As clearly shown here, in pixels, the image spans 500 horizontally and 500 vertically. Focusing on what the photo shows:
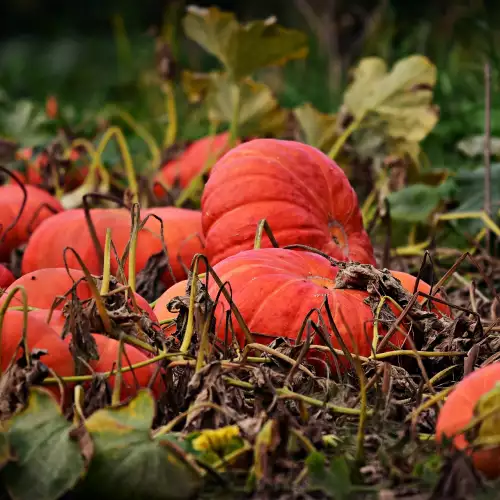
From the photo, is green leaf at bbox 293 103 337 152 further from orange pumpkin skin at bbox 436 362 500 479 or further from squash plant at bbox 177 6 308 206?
orange pumpkin skin at bbox 436 362 500 479

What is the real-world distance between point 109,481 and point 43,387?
0.20 meters

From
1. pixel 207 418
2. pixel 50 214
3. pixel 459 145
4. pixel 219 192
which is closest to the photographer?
pixel 207 418

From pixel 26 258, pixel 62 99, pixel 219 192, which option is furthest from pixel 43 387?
pixel 62 99

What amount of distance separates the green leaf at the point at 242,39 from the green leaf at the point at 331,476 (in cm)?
186

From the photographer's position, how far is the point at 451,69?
16.2 ft

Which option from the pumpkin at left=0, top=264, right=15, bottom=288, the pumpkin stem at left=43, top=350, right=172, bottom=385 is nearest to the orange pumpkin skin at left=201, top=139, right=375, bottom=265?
the pumpkin at left=0, top=264, right=15, bottom=288

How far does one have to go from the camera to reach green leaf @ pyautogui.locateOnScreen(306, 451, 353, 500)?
1.18 m

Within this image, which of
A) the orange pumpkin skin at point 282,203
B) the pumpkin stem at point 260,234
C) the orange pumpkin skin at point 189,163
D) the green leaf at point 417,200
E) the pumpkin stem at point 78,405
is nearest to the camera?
the pumpkin stem at point 78,405

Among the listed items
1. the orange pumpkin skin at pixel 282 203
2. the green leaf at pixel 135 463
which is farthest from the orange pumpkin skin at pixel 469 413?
the orange pumpkin skin at pixel 282 203

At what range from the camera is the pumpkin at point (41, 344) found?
143 cm

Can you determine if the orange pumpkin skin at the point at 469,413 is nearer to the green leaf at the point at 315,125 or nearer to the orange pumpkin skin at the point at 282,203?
the orange pumpkin skin at the point at 282,203

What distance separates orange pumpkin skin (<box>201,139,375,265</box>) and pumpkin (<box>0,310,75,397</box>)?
27.6 inches

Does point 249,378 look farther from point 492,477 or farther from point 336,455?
point 492,477

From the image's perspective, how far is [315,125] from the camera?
3117mm
